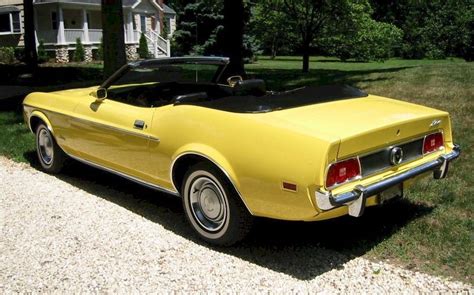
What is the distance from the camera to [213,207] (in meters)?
3.99

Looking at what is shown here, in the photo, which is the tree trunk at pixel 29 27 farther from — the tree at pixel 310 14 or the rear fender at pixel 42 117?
the rear fender at pixel 42 117

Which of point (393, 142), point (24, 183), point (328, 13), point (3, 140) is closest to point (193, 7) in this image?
point (328, 13)

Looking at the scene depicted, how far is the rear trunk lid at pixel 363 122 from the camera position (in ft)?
11.3

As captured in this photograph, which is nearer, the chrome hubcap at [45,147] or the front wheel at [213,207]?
the front wheel at [213,207]

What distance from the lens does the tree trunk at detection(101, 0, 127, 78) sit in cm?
915

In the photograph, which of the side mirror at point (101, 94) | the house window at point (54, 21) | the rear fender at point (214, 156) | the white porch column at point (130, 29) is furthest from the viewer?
the white porch column at point (130, 29)

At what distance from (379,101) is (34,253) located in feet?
9.63

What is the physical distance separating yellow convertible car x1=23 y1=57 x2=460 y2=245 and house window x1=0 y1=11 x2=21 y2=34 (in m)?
28.4

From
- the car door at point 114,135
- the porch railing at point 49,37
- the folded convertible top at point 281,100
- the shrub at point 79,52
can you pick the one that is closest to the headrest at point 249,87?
the folded convertible top at point 281,100

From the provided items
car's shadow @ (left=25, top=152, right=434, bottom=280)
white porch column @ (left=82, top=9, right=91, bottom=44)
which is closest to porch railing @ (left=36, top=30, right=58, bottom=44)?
white porch column @ (left=82, top=9, right=91, bottom=44)

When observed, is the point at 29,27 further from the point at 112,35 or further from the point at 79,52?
the point at 79,52

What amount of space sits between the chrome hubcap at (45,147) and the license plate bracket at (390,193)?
12.4 feet

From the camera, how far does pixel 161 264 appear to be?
3.75m

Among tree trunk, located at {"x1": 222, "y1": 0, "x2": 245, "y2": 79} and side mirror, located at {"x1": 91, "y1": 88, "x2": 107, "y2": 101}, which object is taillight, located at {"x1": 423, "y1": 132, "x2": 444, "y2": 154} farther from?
tree trunk, located at {"x1": 222, "y1": 0, "x2": 245, "y2": 79}
